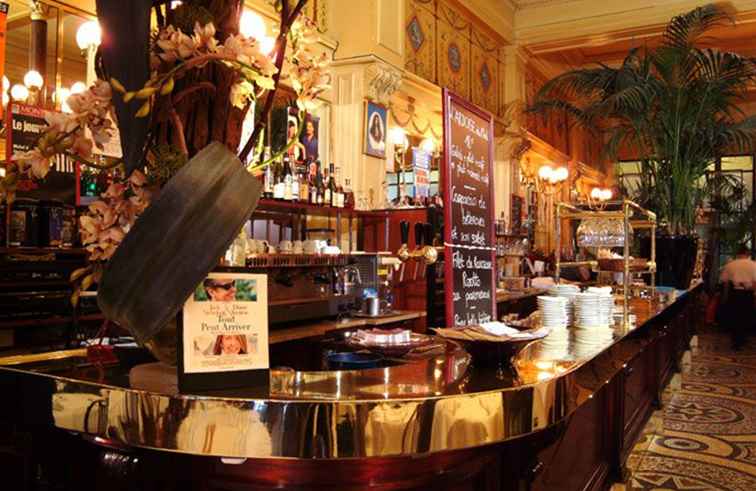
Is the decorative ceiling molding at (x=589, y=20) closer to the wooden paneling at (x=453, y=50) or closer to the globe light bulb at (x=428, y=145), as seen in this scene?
the wooden paneling at (x=453, y=50)

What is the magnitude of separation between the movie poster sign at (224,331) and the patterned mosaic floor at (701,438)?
252 centimetres

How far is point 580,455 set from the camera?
2.66 m

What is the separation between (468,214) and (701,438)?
2.96 meters

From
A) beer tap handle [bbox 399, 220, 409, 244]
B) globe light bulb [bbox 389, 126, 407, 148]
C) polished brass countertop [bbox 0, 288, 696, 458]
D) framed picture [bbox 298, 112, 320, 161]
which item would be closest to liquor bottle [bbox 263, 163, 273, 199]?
framed picture [bbox 298, 112, 320, 161]

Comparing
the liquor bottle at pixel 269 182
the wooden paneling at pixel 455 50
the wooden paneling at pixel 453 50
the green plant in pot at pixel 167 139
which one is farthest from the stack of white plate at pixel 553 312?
the wooden paneling at pixel 453 50

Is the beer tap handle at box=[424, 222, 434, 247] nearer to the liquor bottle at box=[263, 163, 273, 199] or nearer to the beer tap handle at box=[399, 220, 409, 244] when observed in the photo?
the beer tap handle at box=[399, 220, 409, 244]

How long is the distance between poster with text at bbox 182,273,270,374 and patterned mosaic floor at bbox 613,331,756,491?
2.52m

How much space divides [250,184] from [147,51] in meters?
0.35

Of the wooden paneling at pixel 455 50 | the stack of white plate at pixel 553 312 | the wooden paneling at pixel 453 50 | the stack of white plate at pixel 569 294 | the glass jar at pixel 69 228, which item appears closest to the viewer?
the stack of white plate at pixel 553 312

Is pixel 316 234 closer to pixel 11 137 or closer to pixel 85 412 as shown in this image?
pixel 11 137

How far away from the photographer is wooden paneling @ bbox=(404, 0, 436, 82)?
7.60 meters

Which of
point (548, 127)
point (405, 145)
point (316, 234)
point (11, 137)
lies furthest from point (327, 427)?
point (548, 127)

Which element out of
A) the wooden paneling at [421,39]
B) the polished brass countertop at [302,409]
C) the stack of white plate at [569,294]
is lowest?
the polished brass countertop at [302,409]

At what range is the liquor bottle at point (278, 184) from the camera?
16.7ft
